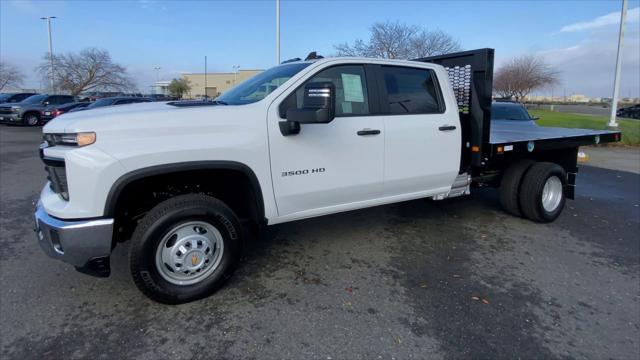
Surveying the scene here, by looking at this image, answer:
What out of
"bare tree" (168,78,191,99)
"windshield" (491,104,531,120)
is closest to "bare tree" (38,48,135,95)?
Answer: "bare tree" (168,78,191,99)

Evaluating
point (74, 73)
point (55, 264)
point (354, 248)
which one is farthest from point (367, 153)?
point (74, 73)

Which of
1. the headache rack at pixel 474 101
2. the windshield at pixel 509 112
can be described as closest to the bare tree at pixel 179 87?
the windshield at pixel 509 112

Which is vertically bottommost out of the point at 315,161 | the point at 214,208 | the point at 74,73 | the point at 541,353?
the point at 541,353

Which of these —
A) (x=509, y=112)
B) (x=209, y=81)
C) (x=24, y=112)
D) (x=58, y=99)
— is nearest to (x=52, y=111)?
(x=24, y=112)

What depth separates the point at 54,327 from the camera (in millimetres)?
3023

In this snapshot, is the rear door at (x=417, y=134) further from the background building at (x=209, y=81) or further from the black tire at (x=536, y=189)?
the background building at (x=209, y=81)

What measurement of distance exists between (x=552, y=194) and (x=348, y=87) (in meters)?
3.69

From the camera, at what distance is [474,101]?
4.95 metres

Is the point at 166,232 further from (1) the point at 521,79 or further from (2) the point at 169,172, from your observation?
(1) the point at 521,79

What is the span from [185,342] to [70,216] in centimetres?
118

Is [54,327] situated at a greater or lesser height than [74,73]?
lesser

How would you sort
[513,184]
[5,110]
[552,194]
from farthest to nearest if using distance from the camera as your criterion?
[5,110] → [552,194] → [513,184]

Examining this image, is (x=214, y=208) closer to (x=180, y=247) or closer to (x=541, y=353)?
(x=180, y=247)

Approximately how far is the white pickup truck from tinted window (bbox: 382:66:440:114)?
0.05 feet
